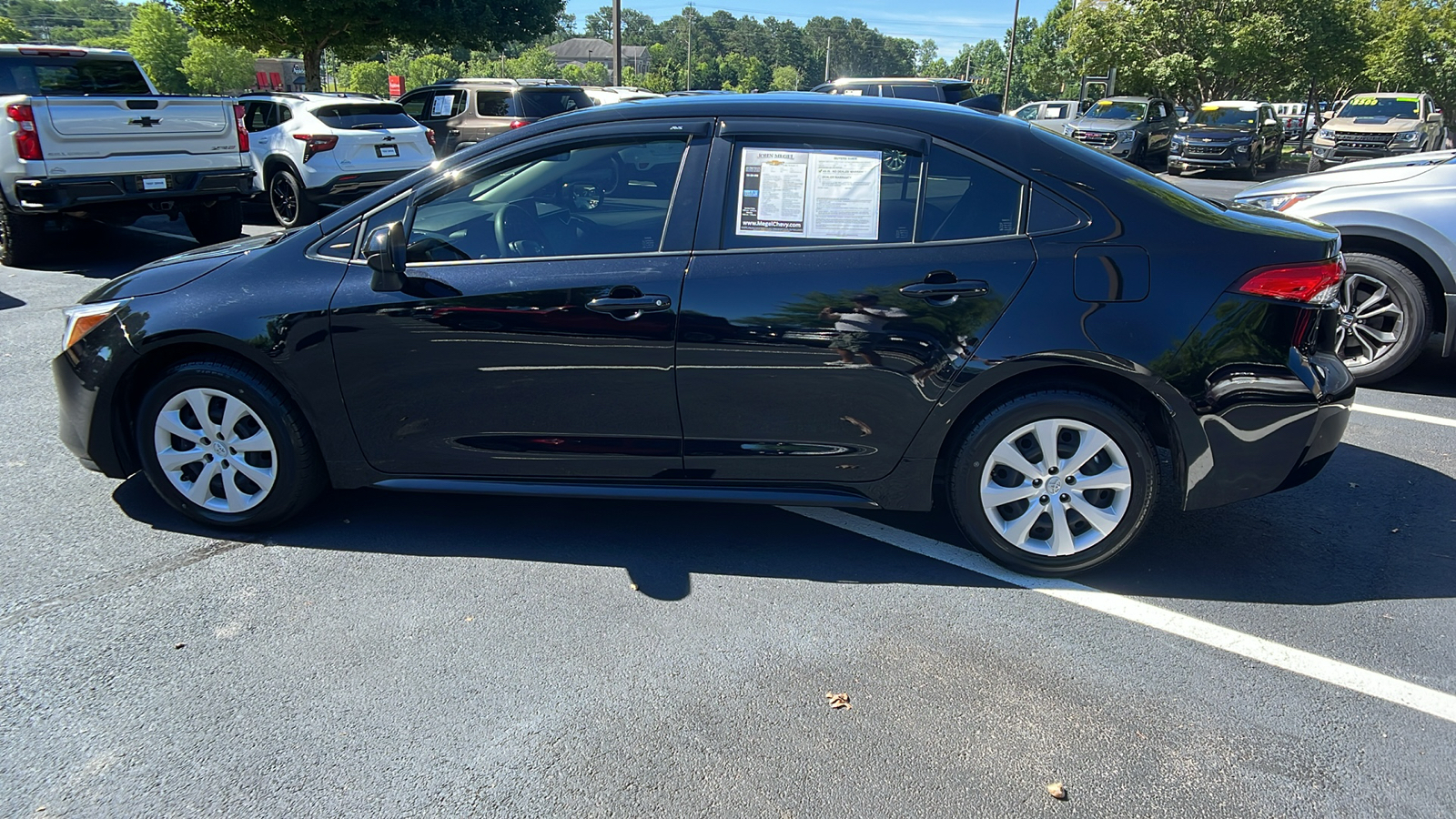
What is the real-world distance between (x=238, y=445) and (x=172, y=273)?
742 mm

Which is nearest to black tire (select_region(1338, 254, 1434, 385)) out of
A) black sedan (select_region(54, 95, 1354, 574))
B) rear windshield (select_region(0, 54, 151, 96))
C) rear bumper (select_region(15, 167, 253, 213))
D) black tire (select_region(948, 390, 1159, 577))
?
black sedan (select_region(54, 95, 1354, 574))

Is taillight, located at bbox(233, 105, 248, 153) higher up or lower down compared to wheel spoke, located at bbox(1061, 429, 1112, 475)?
higher up

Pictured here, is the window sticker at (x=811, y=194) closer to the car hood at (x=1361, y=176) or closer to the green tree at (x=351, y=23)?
the car hood at (x=1361, y=176)

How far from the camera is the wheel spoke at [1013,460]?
11.1 ft

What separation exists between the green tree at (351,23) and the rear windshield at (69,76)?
1061cm

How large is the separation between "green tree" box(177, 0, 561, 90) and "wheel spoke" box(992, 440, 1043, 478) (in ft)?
68.6

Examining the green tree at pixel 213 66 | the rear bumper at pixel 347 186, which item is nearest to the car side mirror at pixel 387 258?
the rear bumper at pixel 347 186

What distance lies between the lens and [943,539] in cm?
385

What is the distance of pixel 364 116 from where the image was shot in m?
12.1

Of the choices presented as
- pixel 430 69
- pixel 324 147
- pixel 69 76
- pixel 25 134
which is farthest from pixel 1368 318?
pixel 430 69

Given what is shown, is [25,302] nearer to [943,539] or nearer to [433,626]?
[433,626]

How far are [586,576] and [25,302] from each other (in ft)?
22.7

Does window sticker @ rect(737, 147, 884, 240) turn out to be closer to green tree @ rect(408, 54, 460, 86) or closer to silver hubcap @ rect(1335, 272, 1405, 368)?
silver hubcap @ rect(1335, 272, 1405, 368)

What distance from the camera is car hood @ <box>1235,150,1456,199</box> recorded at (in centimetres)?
596
